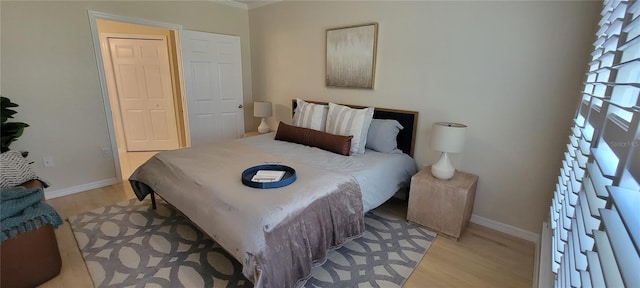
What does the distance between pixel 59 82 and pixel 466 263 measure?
14.0 ft

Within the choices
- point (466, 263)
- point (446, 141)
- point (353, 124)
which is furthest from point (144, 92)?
point (466, 263)

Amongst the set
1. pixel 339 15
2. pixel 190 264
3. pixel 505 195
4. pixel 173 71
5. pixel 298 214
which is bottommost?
pixel 190 264

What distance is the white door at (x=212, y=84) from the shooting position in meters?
3.95

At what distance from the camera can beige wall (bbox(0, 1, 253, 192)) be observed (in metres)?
2.64

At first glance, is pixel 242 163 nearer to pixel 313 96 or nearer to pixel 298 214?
pixel 298 214

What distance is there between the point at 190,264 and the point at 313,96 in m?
2.51

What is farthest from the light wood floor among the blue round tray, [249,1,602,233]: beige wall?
the blue round tray

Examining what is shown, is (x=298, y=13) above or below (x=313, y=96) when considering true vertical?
above

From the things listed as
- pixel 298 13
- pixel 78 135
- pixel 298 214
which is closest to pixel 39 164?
pixel 78 135

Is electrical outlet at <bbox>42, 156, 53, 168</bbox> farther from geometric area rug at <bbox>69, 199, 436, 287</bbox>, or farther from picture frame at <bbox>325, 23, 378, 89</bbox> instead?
picture frame at <bbox>325, 23, 378, 89</bbox>

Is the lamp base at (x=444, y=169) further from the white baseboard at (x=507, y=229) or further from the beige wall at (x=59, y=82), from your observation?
the beige wall at (x=59, y=82)

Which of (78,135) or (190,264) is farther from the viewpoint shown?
Answer: (78,135)

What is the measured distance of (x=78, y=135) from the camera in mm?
3104

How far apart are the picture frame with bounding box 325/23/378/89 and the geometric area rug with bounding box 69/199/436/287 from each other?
160 cm
